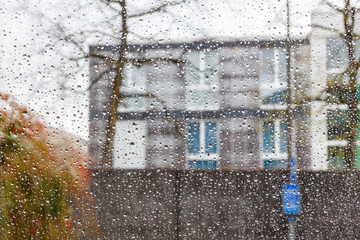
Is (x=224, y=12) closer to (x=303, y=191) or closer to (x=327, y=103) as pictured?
(x=327, y=103)

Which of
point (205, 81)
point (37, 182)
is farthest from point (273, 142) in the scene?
point (37, 182)

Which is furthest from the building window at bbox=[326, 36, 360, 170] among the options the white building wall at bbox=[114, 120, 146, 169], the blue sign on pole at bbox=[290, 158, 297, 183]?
the white building wall at bbox=[114, 120, 146, 169]

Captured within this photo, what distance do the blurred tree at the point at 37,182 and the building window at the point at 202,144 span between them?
0.36 metres

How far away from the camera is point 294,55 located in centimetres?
101

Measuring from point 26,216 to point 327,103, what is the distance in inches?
43.1

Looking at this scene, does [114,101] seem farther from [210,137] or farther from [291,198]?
[291,198]

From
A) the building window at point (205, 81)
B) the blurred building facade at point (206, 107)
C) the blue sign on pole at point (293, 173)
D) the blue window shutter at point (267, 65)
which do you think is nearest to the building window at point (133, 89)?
the blurred building facade at point (206, 107)

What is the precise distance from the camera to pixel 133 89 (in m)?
1.03

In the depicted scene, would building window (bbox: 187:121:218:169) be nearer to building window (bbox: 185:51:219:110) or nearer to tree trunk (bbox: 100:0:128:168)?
building window (bbox: 185:51:219:110)

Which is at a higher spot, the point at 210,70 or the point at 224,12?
the point at 224,12

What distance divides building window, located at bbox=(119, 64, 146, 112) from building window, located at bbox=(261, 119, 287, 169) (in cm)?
42

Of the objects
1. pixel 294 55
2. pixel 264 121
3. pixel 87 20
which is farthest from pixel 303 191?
pixel 87 20

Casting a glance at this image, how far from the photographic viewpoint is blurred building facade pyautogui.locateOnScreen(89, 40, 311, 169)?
1007mm

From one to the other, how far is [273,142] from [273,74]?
0.73 ft
